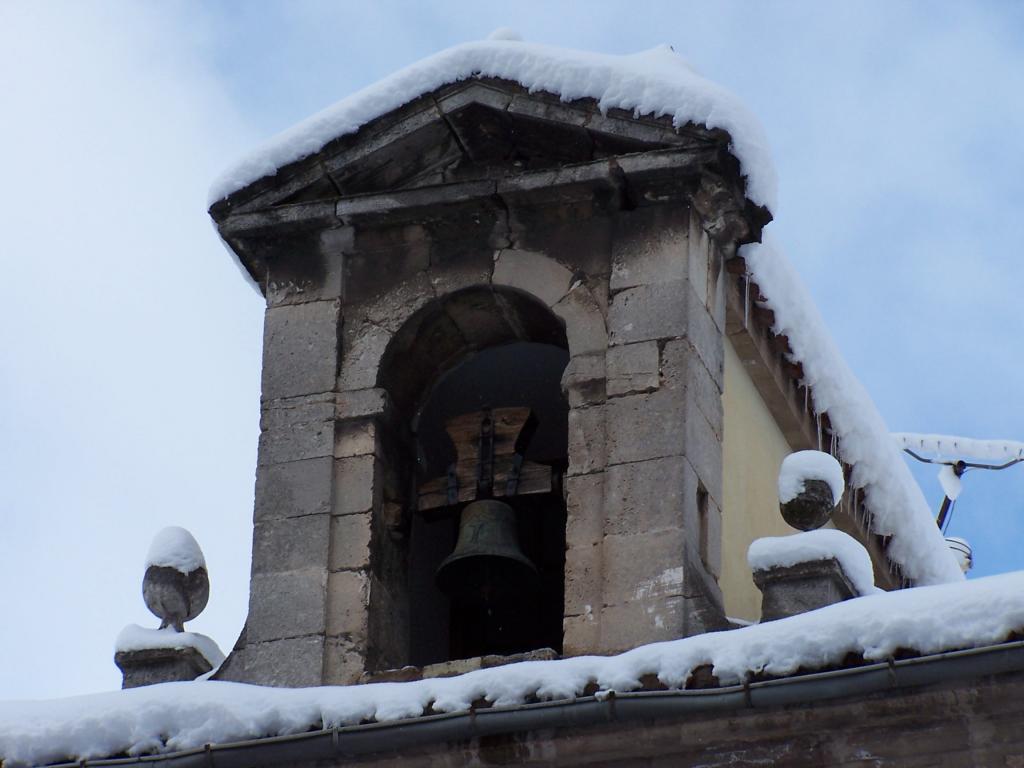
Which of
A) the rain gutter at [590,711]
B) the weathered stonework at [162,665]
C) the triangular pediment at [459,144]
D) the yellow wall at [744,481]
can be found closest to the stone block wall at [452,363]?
the weathered stonework at [162,665]

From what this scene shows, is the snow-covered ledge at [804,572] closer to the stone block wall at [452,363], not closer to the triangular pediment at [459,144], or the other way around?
the stone block wall at [452,363]

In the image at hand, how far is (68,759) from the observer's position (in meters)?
13.2

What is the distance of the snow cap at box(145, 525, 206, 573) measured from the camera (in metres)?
14.3

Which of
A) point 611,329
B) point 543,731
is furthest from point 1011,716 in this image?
point 611,329

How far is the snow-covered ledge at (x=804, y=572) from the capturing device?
1321 centimetres

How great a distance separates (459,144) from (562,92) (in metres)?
0.61

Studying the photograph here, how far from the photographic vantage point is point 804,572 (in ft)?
43.5

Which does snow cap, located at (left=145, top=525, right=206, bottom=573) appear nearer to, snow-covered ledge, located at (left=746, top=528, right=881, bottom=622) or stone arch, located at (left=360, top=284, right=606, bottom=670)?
stone arch, located at (left=360, top=284, right=606, bottom=670)

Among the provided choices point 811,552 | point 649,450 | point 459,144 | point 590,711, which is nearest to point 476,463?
point 649,450

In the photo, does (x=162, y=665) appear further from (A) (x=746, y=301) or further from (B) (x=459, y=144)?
(A) (x=746, y=301)

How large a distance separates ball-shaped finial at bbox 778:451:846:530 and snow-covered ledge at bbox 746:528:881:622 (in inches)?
6.1

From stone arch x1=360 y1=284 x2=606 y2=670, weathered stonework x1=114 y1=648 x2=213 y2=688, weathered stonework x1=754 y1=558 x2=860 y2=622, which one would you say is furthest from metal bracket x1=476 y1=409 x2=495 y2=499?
weathered stonework x1=754 y1=558 x2=860 y2=622

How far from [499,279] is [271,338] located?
1097mm

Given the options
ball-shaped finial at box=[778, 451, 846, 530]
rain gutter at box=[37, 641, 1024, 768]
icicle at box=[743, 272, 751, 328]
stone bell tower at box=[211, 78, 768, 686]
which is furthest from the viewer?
icicle at box=[743, 272, 751, 328]
